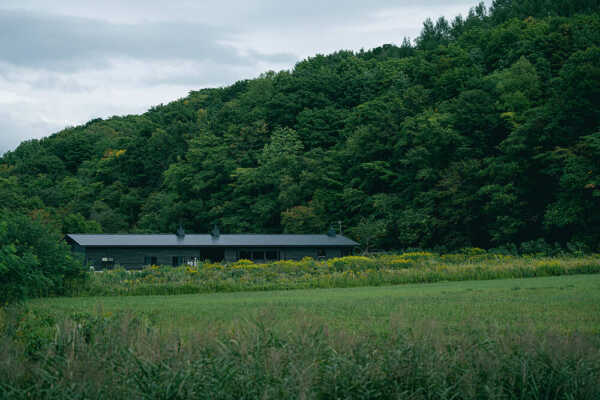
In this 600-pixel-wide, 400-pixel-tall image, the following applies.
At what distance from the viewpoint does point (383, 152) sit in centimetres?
6556

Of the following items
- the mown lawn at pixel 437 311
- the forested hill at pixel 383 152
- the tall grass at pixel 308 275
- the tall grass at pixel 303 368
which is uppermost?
the forested hill at pixel 383 152

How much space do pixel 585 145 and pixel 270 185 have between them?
A: 39286 millimetres

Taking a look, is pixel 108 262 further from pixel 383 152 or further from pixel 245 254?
pixel 383 152

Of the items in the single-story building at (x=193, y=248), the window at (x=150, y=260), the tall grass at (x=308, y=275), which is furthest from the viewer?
the window at (x=150, y=260)

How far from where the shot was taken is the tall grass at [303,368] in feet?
20.7

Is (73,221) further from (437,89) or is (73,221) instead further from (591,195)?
(591,195)

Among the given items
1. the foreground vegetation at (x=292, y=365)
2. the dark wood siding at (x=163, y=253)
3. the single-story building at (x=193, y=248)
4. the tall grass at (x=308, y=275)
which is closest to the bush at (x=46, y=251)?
the tall grass at (x=308, y=275)

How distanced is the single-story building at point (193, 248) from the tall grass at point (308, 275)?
1475 centimetres

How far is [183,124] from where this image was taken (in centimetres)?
9369

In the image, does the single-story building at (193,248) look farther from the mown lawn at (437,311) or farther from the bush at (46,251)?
the mown lawn at (437,311)

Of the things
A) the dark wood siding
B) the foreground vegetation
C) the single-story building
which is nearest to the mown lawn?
the foreground vegetation

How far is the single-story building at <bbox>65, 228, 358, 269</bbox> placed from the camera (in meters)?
46.3

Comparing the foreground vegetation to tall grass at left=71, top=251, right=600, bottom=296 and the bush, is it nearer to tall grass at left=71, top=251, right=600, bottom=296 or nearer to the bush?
the bush

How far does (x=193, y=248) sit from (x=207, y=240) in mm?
1936
